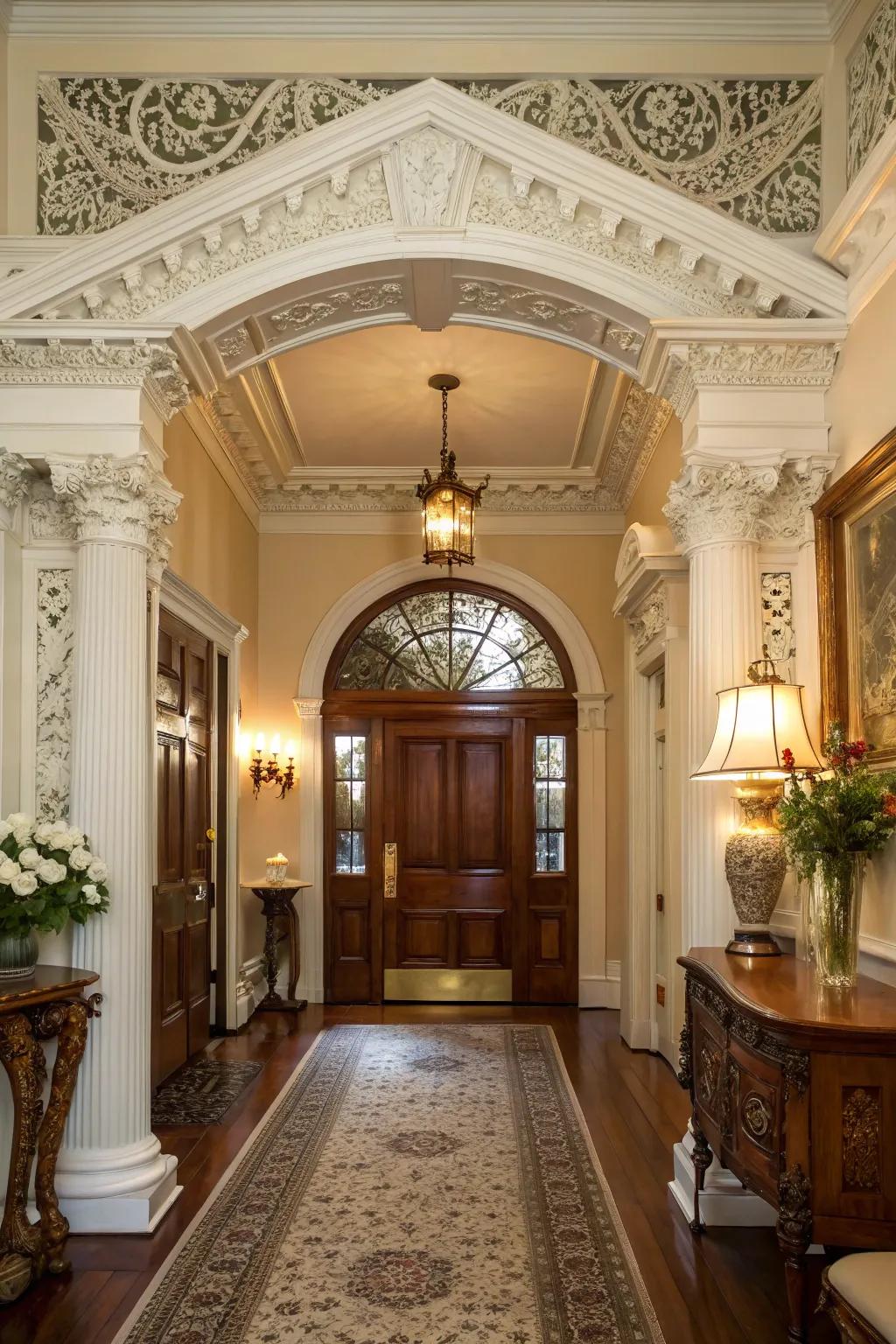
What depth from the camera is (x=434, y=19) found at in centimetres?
414

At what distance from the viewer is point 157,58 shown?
418cm

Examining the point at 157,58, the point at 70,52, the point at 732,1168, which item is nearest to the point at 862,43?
the point at 157,58

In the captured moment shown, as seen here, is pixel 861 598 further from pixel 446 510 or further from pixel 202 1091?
pixel 202 1091

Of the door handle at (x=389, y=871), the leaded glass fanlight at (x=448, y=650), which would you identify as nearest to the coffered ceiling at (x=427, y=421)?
the leaded glass fanlight at (x=448, y=650)

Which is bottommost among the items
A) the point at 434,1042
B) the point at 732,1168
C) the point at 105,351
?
the point at 434,1042

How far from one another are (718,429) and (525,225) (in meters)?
1.05

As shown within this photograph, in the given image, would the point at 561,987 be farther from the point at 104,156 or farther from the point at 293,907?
the point at 104,156

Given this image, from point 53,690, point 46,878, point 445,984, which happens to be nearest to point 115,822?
point 46,878

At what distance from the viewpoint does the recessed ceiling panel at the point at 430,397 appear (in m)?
6.25

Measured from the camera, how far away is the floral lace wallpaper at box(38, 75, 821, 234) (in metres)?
4.14

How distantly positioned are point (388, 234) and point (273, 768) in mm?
4806

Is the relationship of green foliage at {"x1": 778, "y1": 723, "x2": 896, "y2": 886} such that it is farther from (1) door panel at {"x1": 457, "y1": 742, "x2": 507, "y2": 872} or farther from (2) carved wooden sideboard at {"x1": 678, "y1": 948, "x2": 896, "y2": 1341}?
(1) door panel at {"x1": 457, "y1": 742, "x2": 507, "y2": 872}

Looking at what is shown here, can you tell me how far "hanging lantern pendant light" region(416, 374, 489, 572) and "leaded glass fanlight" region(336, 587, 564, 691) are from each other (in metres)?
1.90

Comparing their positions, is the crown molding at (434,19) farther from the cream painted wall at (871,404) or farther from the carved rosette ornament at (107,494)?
the carved rosette ornament at (107,494)
